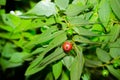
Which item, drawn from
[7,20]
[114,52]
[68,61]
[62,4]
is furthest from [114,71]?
[7,20]

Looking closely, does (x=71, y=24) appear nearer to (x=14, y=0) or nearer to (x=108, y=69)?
(x=108, y=69)

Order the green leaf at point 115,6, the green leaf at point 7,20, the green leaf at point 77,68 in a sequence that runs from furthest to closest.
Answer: the green leaf at point 7,20 → the green leaf at point 115,6 → the green leaf at point 77,68

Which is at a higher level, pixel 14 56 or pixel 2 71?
pixel 14 56

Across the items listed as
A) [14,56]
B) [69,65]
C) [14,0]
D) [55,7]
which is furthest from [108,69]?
[14,0]

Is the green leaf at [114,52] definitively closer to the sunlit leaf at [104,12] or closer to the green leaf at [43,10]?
the sunlit leaf at [104,12]

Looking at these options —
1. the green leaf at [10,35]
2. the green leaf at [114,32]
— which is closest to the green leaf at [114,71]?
the green leaf at [114,32]
